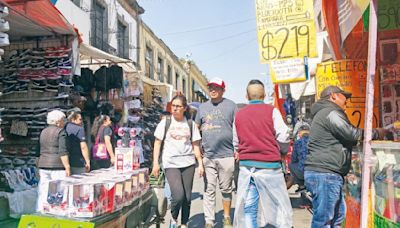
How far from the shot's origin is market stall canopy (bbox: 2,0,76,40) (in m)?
5.21

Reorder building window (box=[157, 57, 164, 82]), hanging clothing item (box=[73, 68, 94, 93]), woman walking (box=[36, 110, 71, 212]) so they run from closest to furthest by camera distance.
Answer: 1. woman walking (box=[36, 110, 71, 212])
2. hanging clothing item (box=[73, 68, 94, 93])
3. building window (box=[157, 57, 164, 82])

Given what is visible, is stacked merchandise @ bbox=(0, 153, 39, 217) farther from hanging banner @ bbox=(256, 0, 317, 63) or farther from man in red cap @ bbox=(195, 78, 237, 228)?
hanging banner @ bbox=(256, 0, 317, 63)

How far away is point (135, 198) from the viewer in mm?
4168

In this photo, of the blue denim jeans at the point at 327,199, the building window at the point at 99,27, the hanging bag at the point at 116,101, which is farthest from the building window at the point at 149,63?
the blue denim jeans at the point at 327,199

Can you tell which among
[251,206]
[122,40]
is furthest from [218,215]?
[122,40]

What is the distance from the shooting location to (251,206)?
3.91m

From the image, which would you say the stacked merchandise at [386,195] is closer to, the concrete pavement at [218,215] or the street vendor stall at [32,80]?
the concrete pavement at [218,215]

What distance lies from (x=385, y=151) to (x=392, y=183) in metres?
0.26

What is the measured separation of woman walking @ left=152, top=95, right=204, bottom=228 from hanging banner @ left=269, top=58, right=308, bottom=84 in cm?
226

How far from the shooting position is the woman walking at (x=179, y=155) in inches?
178

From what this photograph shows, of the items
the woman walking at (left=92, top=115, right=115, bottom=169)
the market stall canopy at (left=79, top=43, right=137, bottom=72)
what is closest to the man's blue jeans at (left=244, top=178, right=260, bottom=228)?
the woman walking at (left=92, top=115, right=115, bottom=169)

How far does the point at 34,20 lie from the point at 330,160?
460cm

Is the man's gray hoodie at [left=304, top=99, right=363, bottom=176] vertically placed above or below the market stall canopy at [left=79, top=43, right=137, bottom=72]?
below

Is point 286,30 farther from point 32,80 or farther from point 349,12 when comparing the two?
point 32,80
